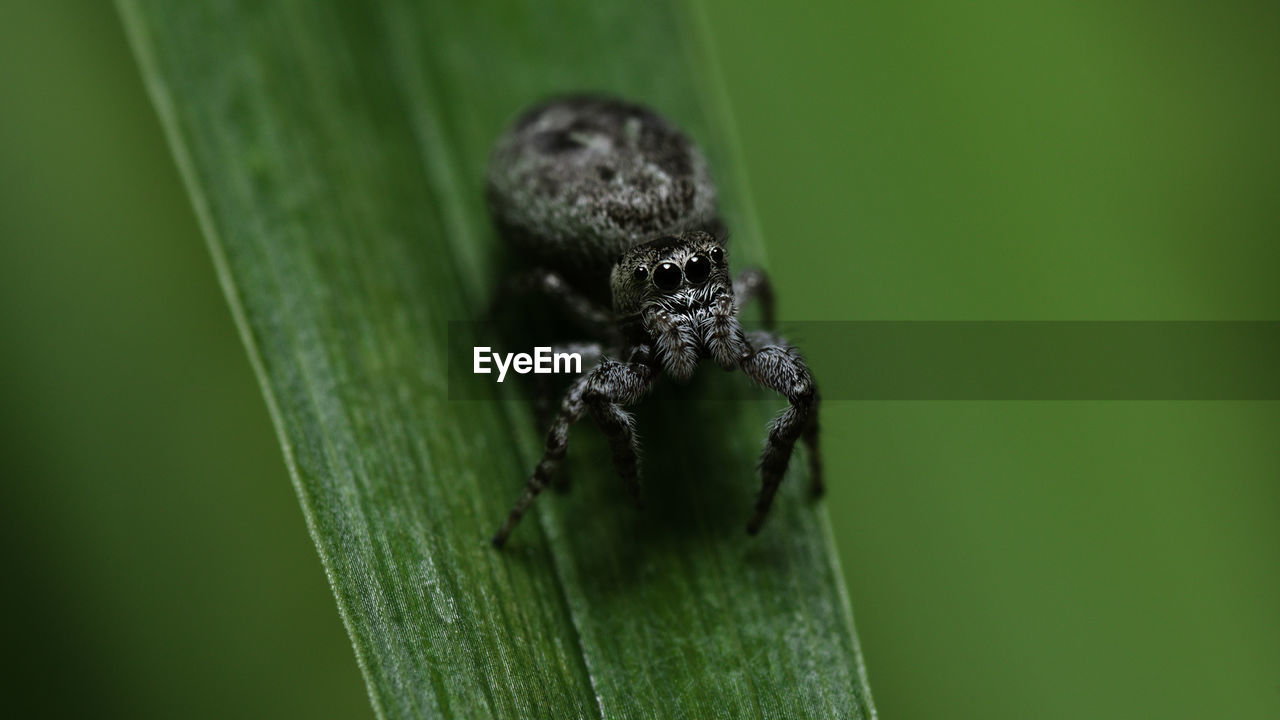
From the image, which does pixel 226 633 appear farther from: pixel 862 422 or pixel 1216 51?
pixel 1216 51

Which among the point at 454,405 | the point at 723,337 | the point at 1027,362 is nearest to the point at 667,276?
the point at 723,337

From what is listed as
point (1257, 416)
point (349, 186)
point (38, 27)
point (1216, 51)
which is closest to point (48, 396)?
point (349, 186)

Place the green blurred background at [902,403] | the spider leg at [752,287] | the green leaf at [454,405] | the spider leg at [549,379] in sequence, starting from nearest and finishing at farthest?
the green leaf at [454,405] < the green blurred background at [902,403] < the spider leg at [549,379] < the spider leg at [752,287]

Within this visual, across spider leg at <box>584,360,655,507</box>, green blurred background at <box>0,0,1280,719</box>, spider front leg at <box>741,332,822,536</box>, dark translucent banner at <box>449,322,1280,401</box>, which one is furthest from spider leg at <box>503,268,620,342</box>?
green blurred background at <box>0,0,1280,719</box>

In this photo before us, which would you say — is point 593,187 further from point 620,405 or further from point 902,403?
point 902,403

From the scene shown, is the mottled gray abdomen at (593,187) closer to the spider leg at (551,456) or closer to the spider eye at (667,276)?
the spider eye at (667,276)

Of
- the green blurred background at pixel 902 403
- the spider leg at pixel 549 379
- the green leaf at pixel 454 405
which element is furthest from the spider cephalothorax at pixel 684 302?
the green blurred background at pixel 902 403

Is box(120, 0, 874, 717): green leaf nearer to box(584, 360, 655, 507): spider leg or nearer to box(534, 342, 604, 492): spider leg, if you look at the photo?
box(534, 342, 604, 492): spider leg
